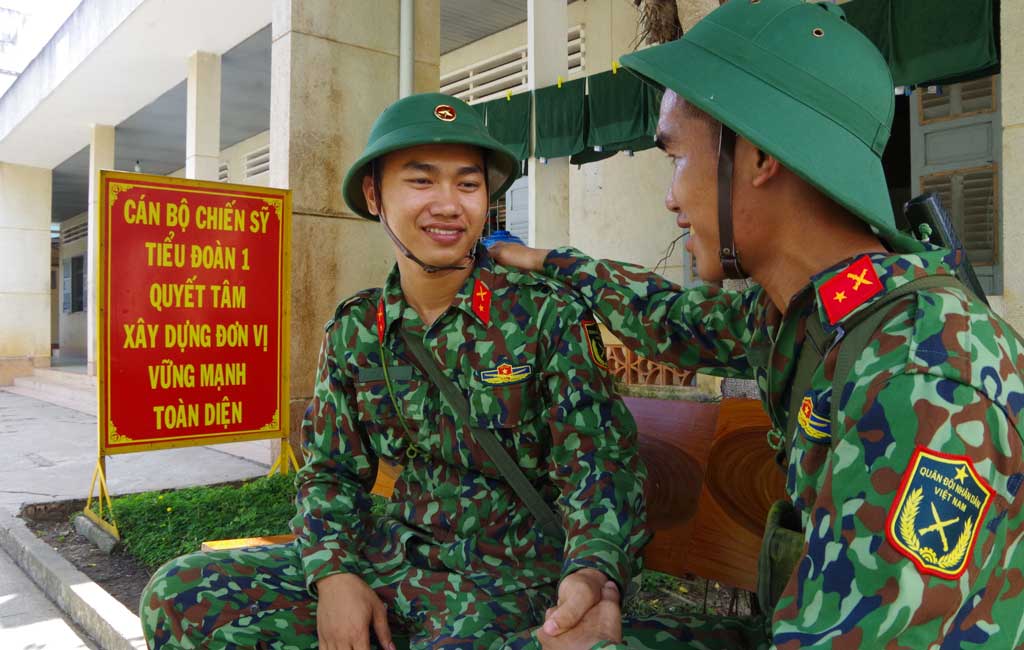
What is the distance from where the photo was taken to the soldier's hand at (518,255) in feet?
6.37

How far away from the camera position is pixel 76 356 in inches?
882

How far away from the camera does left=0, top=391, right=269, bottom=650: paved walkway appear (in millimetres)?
3164

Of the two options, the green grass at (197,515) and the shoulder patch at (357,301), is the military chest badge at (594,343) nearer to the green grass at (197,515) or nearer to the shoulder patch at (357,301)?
the shoulder patch at (357,301)

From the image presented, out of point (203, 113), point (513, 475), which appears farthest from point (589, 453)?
point (203, 113)

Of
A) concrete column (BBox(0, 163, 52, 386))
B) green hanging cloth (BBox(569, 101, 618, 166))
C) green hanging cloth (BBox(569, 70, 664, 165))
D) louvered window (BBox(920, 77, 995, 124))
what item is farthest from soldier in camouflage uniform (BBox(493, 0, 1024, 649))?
concrete column (BBox(0, 163, 52, 386))

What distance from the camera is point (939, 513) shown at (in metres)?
0.81

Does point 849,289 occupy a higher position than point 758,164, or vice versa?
point 758,164

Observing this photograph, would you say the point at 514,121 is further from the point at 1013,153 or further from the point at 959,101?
the point at 1013,153

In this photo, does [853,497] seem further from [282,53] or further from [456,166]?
[282,53]

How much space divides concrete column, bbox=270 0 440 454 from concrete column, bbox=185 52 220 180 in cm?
633

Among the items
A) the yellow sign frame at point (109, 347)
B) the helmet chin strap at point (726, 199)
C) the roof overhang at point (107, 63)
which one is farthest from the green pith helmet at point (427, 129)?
the roof overhang at point (107, 63)

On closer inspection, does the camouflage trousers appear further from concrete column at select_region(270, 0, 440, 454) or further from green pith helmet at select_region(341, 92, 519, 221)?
concrete column at select_region(270, 0, 440, 454)

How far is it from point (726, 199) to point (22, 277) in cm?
1847

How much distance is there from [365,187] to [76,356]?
77.4 ft
